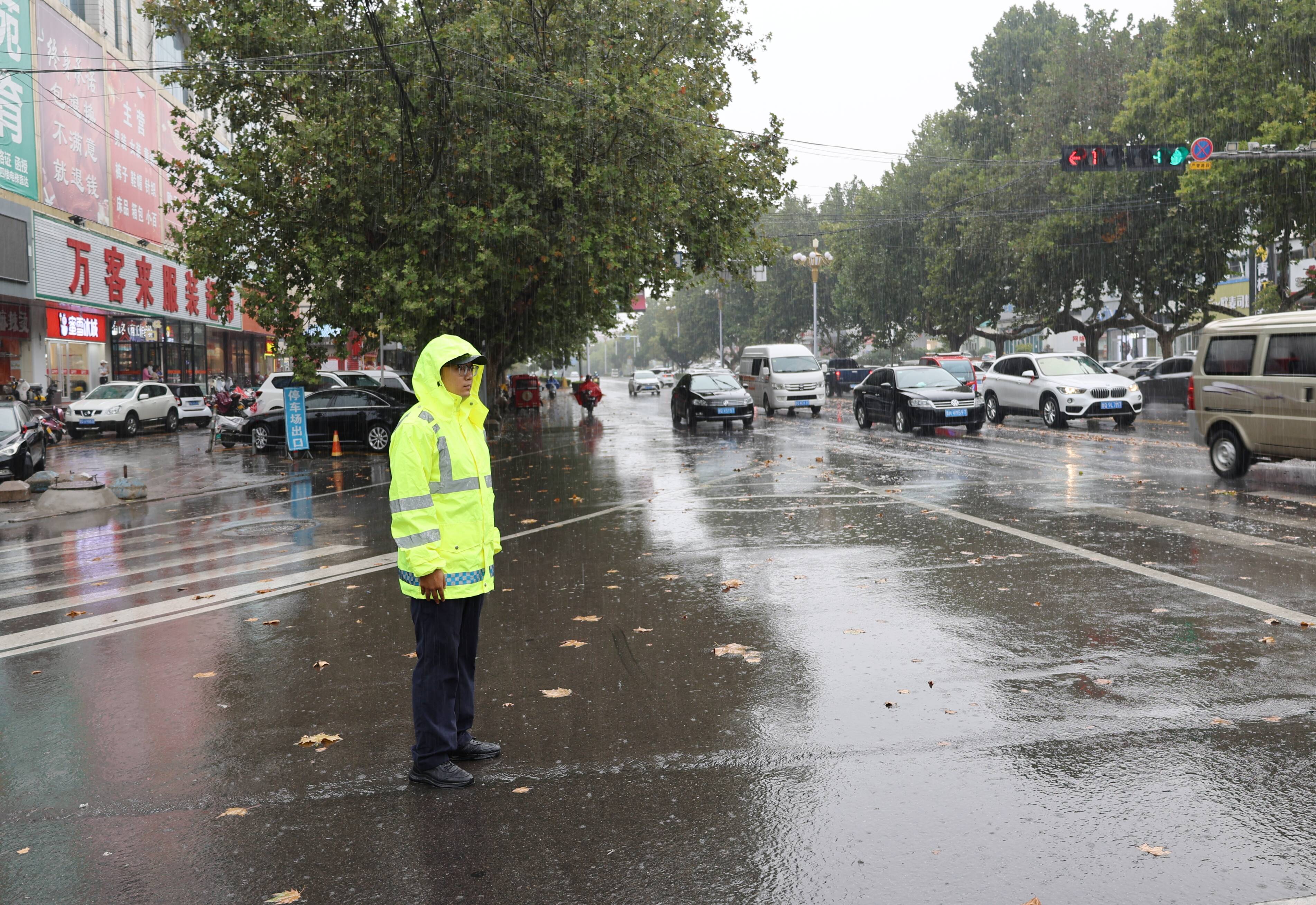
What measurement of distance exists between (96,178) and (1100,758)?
123 ft

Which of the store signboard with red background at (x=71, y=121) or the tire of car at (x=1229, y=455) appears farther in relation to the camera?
the store signboard with red background at (x=71, y=121)

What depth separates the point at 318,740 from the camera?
515cm

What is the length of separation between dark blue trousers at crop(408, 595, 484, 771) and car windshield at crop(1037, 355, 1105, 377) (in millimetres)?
23123

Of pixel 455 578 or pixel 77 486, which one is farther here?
pixel 77 486

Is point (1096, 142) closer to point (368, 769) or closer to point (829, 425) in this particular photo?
point (829, 425)

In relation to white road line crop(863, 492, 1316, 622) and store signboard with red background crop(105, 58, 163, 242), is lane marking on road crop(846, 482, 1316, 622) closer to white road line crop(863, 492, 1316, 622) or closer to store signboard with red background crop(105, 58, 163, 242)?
white road line crop(863, 492, 1316, 622)

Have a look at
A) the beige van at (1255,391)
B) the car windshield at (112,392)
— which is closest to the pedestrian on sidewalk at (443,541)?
the beige van at (1255,391)

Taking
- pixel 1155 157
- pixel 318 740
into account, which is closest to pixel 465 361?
pixel 318 740

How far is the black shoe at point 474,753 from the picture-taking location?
4867 mm

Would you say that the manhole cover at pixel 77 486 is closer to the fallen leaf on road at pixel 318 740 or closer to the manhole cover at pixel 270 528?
the manhole cover at pixel 270 528

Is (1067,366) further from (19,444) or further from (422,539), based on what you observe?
(422,539)

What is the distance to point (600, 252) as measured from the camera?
76.2ft

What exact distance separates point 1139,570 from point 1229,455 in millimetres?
6548

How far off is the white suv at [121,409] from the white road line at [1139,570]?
89.1 ft
